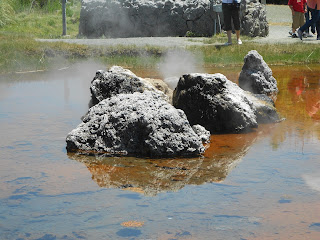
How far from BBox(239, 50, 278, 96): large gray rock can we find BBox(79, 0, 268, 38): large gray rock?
Result: 22.4ft

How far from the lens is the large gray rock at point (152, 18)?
51.4ft

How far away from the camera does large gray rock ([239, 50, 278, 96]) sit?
8.91 meters

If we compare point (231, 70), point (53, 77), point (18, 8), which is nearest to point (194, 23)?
point (231, 70)

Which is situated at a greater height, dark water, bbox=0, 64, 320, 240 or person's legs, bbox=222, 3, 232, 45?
person's legs, bbox=222, 3, 232, 45

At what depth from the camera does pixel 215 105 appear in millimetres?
6586

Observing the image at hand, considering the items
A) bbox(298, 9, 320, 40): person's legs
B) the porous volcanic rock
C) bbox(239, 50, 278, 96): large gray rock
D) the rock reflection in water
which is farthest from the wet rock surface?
bbox(298, 9, 320, 40): person's legs

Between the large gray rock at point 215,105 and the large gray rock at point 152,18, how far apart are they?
9.15 meters

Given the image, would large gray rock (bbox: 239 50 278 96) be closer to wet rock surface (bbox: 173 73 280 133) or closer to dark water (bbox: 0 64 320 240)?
dark water (bbox: 0 64 320 240)

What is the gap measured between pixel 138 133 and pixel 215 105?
1364 mm

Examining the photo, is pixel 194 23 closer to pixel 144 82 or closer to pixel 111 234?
pixel 144 82

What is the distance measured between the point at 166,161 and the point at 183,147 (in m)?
0.26

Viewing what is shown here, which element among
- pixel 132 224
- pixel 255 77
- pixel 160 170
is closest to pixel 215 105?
pixel 160 170

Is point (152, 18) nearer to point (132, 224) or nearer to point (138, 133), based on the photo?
point (138, 133)

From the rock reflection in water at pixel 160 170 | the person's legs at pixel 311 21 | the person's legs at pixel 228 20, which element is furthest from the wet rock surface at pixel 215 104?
the person's legs at pixel 311 21
